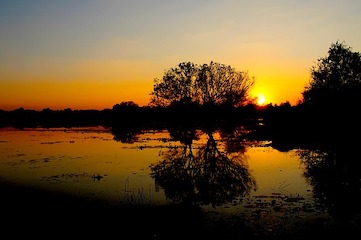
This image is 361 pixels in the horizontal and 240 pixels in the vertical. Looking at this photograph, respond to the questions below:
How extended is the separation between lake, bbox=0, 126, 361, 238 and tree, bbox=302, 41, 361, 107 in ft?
99.9

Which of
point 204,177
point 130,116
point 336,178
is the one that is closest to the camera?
point 336,178

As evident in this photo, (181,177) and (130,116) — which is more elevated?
(130,116)

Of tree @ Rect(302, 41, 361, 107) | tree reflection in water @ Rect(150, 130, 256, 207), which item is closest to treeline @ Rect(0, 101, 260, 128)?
tree @ Rect(302, 41, 361, 107)

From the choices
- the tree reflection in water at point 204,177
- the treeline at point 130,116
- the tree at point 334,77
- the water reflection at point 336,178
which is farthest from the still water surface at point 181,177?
the treeline at point 130,116

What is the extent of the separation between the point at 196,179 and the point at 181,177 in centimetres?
136

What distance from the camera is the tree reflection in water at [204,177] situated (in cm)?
1800

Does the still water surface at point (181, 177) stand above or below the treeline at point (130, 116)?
below

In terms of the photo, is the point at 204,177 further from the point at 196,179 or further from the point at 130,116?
the point at 130,116

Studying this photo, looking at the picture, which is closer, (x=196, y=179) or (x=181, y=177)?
(x=196, y=179)

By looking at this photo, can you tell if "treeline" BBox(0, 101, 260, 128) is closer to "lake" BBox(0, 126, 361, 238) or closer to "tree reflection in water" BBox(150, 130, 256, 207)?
"lake" BBox(0, 126, 361, 238)

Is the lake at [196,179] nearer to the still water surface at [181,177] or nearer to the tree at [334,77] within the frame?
the still water surface at [181,177]

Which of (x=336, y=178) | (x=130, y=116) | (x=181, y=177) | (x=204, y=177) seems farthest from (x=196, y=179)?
(x=130, y=116)

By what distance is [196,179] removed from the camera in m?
22.7

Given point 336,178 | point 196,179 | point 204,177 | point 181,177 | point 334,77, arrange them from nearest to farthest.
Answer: point 336,178 → point 196,179 → point 204,177 → point 181,177 → point 334,77
